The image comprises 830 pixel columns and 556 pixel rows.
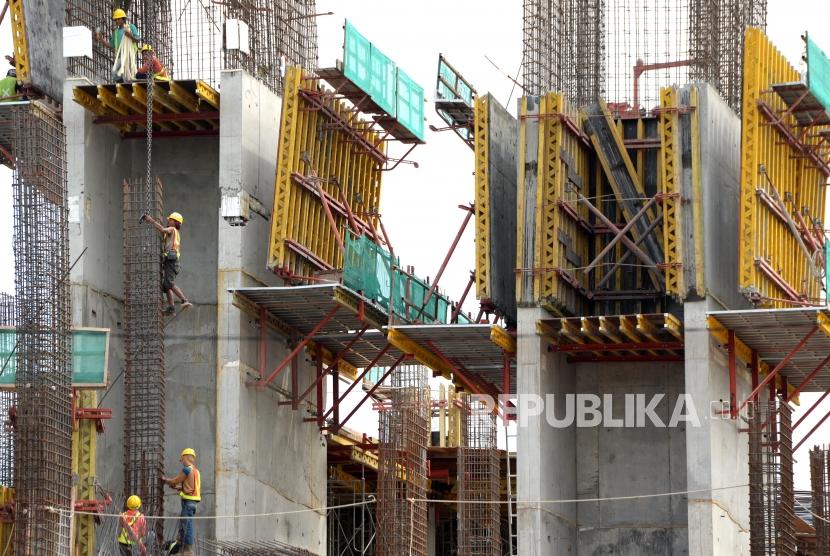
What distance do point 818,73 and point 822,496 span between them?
10.2m

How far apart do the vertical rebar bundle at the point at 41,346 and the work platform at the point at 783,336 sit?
14717mm

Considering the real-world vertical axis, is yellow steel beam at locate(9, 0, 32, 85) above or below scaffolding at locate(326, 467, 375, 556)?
above

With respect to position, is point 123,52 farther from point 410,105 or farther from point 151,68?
point 410,105

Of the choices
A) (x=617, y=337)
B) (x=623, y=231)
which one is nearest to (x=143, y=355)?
(x=617, y=337)

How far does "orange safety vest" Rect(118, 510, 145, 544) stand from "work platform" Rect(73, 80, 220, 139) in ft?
36.8

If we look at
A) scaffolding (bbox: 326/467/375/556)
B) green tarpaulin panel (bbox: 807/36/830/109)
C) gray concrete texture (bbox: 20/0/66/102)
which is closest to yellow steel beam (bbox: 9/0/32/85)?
gray concrete texture (bbox: 20/0/66/102)

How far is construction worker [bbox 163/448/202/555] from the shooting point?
5300 cm

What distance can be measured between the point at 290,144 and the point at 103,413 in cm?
828

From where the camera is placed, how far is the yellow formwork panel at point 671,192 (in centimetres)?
5600

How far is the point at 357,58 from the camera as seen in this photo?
5931 cm

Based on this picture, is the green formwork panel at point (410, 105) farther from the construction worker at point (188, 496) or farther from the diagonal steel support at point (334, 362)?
the construction worker at point (188, 496)

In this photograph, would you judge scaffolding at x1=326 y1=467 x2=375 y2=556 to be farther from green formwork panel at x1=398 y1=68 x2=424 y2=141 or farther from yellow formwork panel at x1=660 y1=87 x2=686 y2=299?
yellow formwork panel at x1=660 y1=87 x2=686 y2=299

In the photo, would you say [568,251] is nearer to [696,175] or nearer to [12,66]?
[696,175]

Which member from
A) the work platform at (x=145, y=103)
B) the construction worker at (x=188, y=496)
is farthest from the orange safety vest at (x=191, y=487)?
the work platform at (x=145, y=103)
